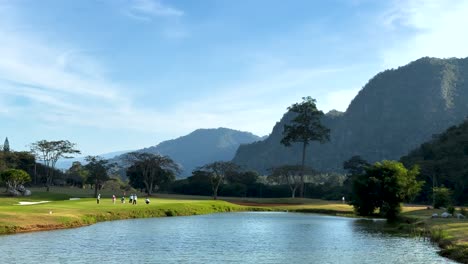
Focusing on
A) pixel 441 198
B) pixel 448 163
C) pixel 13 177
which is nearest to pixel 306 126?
pixel 448 163

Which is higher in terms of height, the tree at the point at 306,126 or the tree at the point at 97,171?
the tree at the point at 306,126

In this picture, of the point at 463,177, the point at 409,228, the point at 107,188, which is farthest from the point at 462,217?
the point at 107,188

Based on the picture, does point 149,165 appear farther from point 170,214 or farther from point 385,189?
point 385,189

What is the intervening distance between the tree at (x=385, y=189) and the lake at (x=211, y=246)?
22618mm

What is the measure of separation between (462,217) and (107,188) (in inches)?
4937

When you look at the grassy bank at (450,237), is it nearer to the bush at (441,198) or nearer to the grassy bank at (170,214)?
the grassy bank at (170,214)

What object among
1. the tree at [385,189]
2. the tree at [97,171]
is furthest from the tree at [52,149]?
the tree at [385,189]

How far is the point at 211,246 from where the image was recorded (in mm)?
39875

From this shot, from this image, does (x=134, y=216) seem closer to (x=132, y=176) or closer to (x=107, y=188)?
(x=132, y=176)

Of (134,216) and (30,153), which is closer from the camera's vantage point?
(134,216)

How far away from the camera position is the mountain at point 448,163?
368ft

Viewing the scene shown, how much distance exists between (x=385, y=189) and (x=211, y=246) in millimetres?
44051

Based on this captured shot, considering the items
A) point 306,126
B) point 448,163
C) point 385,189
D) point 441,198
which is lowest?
point 441,198

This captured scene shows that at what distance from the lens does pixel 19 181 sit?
107 meters
